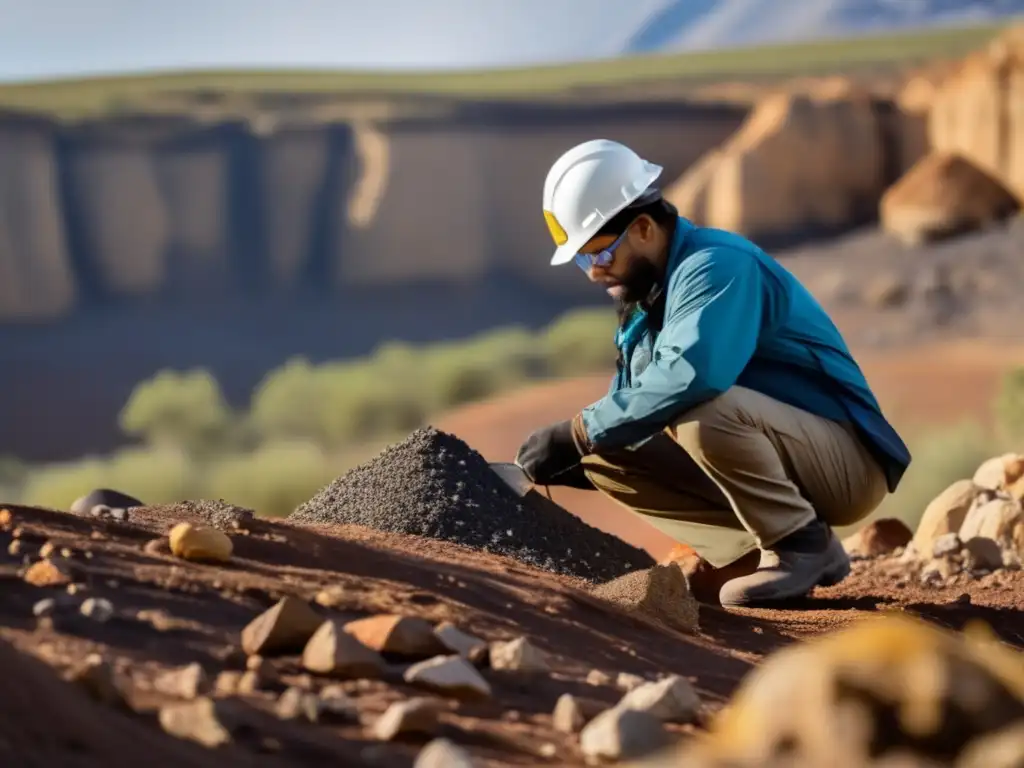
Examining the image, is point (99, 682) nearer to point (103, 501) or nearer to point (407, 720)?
point (407, 720)

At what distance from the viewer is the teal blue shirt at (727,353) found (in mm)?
3607

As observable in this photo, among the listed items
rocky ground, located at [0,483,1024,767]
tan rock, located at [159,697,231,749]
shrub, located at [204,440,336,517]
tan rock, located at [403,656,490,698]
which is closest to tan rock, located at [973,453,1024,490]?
rocky ground, located at [0,483,1024,767]

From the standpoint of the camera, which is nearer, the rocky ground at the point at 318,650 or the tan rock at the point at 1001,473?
the rocky ground at the point at 318,650

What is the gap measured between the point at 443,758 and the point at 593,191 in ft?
7.39

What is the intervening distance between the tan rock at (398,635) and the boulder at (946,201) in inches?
800

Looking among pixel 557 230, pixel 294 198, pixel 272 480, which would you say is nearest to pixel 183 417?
pixel 294 198

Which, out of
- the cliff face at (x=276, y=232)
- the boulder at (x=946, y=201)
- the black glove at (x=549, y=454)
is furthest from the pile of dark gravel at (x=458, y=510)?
the cliff face at (x=276, y=232)

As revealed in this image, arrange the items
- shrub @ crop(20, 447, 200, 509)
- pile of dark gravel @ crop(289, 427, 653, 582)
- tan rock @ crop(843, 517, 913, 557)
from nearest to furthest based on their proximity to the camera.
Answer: pile of dark gravel @ crop(289, 427, 653, 582) < tan rock @ crop(843, 517, 913, 557) < shrub @ crop(20, 447, 200, 509)

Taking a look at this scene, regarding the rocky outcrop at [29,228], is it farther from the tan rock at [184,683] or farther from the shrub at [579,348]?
the tan rock at [184,683]

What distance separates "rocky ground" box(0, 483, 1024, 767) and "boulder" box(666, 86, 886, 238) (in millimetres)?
20316

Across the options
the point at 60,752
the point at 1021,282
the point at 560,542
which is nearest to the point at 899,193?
the point at 1021,282

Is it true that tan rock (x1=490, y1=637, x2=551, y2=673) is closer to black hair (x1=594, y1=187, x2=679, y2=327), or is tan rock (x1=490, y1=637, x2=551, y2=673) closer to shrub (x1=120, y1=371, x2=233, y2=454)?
black hair (x1=594, y1=187, x2=679, y2=327)

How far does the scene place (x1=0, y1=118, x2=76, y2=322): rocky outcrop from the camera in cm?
2489

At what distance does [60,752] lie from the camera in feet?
6.62
